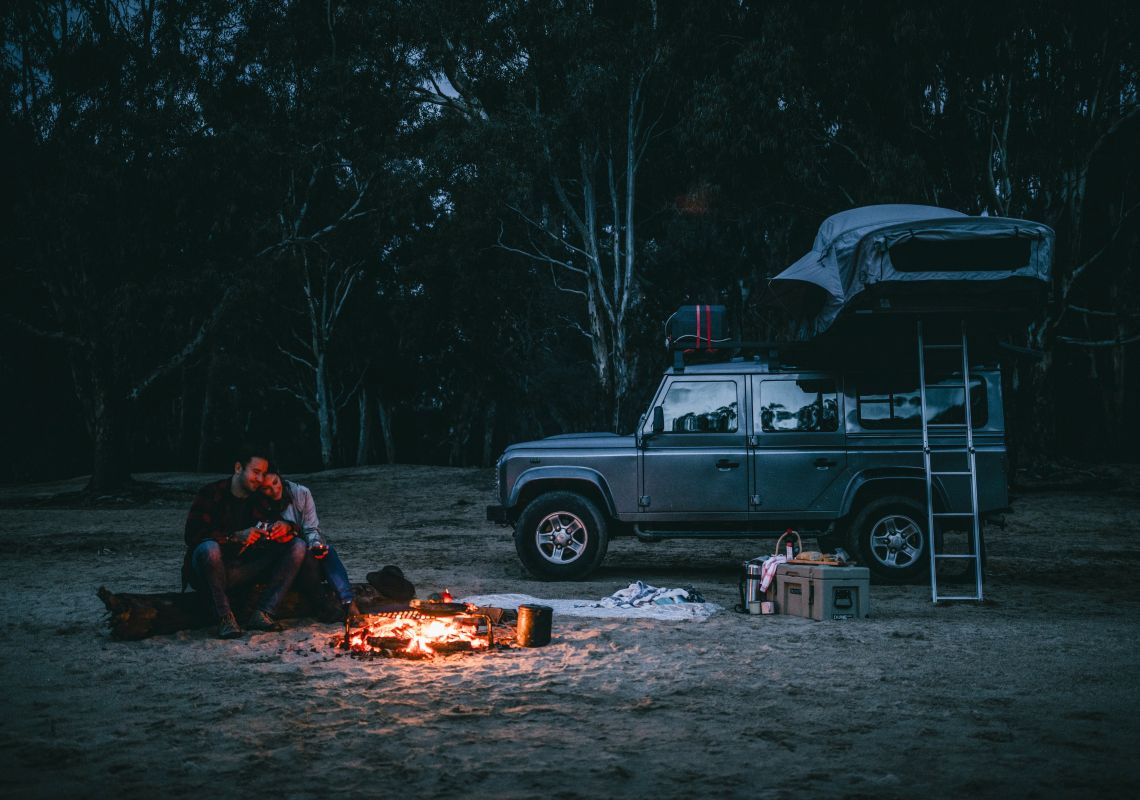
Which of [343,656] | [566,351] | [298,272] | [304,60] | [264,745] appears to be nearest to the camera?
[264,745]

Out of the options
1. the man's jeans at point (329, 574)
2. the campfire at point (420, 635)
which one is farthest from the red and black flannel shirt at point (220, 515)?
the campfire at point (420, 635)

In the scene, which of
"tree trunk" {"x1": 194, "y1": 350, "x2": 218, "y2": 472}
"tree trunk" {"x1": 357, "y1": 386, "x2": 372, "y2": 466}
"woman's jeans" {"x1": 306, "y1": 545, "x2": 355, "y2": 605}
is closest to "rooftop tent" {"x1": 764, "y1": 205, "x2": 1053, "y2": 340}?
"woman's jeans" {"x1": 306, "y1": 545, "x2": 355, "y2": 605}

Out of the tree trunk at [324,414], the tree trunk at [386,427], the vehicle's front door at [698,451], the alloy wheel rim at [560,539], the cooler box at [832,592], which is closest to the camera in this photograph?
the cooler box at [832,592]

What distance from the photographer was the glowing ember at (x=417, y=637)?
6910 mm

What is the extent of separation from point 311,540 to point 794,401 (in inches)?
206

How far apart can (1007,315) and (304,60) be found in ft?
78.1

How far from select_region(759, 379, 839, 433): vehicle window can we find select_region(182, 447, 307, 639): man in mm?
5076

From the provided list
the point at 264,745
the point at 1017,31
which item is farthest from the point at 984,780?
the point at 1017,31

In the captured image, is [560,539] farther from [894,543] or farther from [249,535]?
[249,535]

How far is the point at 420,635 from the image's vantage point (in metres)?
6.94

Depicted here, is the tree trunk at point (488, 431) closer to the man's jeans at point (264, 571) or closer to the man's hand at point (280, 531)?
the man's jeans at point (264, 571)

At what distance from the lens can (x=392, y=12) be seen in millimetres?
29500

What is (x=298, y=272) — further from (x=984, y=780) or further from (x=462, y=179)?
(x=984, y=780)

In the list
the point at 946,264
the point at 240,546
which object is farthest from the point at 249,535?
the point at 946,264
